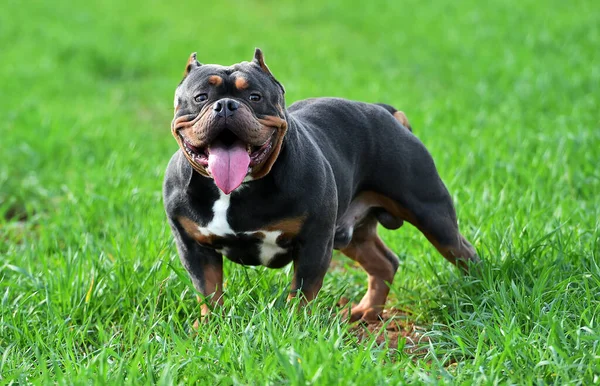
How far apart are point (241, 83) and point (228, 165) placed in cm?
37

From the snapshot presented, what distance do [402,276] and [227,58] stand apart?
7265 millimetres

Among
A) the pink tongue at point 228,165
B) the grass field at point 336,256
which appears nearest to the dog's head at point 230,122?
the pink tongue at point 228,165

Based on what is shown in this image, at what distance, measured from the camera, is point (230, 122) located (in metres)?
3.39

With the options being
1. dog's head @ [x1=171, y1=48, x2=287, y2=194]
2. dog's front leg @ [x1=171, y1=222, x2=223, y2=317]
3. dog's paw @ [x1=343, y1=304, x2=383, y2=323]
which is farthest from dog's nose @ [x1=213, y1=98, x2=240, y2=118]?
dog's paw @ [x1=343, y1=304, x2=383, y2=323]

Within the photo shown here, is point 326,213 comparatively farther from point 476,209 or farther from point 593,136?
point 593,136

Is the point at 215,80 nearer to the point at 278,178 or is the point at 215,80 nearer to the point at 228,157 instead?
the point at 228,157

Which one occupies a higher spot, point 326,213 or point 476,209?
point 326,213

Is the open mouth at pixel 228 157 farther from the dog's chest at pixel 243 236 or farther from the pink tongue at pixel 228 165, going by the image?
the dog's chest at pixel 243 236

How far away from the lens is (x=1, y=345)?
12.9ft

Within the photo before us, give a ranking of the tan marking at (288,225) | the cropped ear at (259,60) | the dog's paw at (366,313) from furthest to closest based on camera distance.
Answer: the dog's paw at (366,313) < the cropped ear at (259,60) < the tan marking at (288,225)

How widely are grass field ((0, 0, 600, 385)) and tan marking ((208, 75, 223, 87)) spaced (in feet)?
3.23

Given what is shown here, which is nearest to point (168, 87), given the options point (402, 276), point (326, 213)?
point (402, 276)

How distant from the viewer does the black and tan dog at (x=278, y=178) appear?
3.52 m

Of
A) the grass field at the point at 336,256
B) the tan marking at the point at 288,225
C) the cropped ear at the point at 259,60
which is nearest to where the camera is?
the grass field at the point at 336,256
